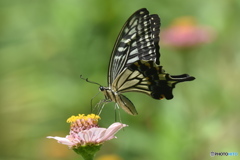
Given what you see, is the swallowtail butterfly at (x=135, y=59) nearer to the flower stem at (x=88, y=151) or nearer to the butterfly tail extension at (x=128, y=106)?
the butterfly tail extension at (x=128, y=106)

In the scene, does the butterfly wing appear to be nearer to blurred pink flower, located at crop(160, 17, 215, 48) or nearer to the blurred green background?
the blurred green background

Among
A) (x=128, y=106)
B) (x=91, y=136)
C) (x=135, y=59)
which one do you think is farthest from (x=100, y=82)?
(x=91, y=136)

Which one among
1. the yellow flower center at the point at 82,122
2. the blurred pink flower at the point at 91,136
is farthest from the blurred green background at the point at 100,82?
the blurred pink flower at the point at 91,136

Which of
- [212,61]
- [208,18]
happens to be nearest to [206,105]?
[212,61]

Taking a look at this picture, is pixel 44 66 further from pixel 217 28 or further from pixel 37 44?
pixel 217 28

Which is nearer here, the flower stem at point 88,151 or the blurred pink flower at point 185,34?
the flower stem at point 88,151

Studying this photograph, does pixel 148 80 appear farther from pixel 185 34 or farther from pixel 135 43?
pixel 185 34

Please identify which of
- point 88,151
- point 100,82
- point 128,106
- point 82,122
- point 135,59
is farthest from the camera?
point 100,82
